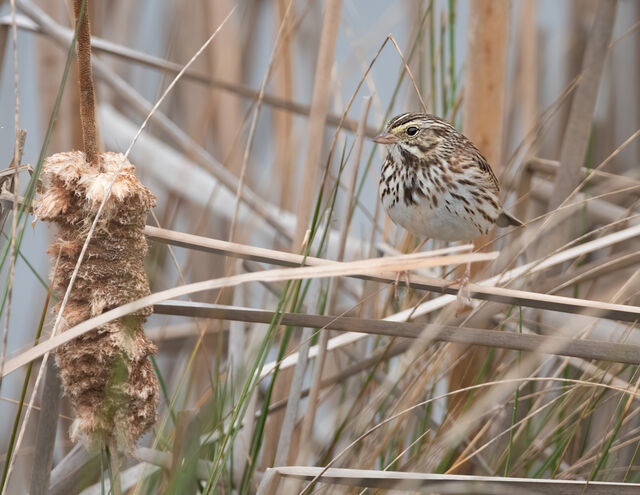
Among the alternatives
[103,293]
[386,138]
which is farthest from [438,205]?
[103,293]

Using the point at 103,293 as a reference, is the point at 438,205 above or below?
above

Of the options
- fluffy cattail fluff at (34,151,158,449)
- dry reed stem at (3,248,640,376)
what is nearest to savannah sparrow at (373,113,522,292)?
dry reed stem at (3,248,640,376)

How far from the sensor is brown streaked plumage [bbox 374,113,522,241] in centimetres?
299

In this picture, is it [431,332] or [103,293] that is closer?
[103,293]

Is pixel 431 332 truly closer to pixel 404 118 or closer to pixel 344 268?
pixel 344 268

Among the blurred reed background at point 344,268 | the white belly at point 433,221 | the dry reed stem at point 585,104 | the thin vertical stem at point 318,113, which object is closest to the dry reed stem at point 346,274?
the blurred reed background at point 344,268

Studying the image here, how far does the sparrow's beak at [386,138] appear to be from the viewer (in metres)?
2.89

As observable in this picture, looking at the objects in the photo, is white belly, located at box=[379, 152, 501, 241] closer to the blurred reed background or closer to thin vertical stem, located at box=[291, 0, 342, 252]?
the blurred reed background

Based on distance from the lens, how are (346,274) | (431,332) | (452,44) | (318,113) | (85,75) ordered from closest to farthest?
(85,75)
(346,274)
(431,332)
(318,113)
(452,44)

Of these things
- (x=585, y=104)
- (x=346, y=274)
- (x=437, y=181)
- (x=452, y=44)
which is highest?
(x=452, y=44)

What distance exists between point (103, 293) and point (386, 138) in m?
1.50

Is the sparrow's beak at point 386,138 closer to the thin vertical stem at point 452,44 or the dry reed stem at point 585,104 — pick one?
the thin vertical stem at point 452,44

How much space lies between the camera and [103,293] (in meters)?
1.65

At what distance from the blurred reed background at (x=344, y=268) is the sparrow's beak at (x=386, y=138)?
5 cm
